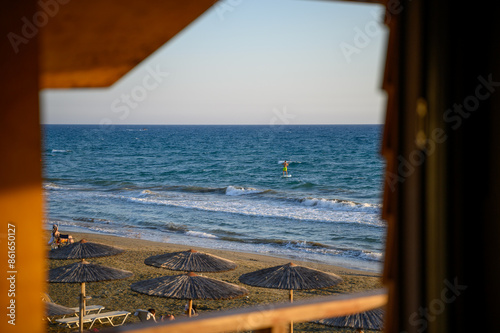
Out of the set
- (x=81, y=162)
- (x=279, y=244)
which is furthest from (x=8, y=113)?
(x=81, y=162)

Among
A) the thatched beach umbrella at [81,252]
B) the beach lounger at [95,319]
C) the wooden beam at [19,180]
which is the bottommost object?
the beach lounger at [95,319]

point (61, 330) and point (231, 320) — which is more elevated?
point (231, 320)

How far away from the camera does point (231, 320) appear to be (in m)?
1.75

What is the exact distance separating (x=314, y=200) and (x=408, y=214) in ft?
85.3

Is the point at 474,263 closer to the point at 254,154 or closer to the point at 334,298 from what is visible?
the point at 334,298

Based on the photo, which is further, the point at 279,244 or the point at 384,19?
the point at 279,244

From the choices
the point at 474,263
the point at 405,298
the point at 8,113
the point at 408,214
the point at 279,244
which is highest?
the point at 8,113

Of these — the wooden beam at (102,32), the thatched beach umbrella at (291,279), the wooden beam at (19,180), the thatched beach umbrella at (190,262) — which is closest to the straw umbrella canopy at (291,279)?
the thatched beach umbrella at (291,279)

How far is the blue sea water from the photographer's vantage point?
739 inches

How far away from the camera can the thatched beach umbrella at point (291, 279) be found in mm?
8070

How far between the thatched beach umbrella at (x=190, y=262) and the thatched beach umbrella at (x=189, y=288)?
2.87 ft

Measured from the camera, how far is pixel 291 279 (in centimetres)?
816

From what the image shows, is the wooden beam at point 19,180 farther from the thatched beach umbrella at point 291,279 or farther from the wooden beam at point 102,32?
the thatched beach umbrella at point 291,279

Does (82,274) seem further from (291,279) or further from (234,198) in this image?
(234,198)
